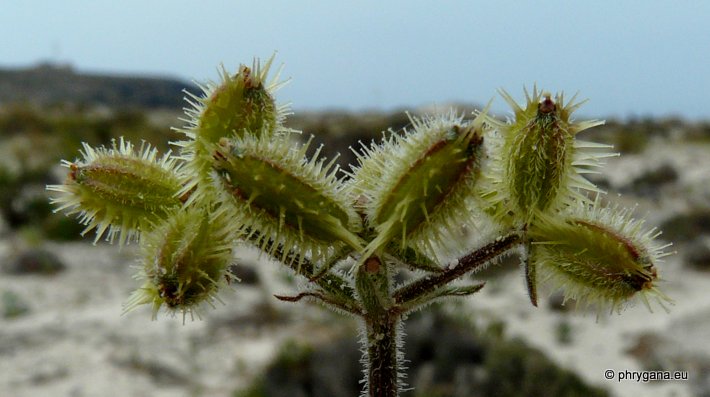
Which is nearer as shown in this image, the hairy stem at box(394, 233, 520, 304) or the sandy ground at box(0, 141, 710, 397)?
the hairy stem at box(394, 233, 520, 304)

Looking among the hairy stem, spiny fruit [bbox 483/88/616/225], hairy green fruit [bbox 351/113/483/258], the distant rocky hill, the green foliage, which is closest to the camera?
hairy green fruit [bbox 351/113/483/258]

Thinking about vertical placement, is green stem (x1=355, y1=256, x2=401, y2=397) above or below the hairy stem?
below

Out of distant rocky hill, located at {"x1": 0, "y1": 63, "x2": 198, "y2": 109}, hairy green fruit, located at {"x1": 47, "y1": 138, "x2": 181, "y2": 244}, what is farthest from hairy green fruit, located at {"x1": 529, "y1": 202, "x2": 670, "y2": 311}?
distant rocky hill, located at {"x1": 0, "y1": 63, "x2": 198, "y2": 109}

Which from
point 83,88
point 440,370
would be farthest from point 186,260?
point 83,88

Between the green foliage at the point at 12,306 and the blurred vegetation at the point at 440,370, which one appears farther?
the green foliage at the point at 12,306

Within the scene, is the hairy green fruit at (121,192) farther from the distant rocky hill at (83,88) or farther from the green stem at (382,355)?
the distant rocky hill at (83,88)

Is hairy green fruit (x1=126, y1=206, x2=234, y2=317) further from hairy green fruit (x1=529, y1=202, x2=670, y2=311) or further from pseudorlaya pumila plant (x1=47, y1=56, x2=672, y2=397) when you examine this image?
hairy green fruit (x1=529, y1=202, x2=670, y2=311)

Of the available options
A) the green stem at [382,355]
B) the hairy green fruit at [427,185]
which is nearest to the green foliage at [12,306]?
the green stem at [382,355]

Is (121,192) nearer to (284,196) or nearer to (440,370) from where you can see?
(284,196)

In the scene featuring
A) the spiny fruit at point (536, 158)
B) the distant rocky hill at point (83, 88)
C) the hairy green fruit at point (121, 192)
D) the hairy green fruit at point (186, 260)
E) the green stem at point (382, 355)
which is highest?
the distant rocky hill at point (83, 88)
